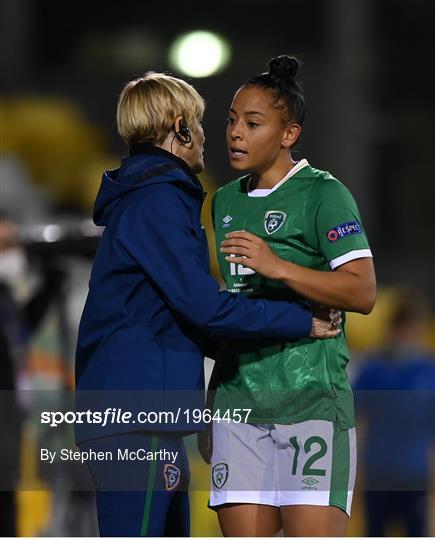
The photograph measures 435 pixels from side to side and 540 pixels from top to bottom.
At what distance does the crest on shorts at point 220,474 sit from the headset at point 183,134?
76cm

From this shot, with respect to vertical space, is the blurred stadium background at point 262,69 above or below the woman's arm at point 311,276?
above

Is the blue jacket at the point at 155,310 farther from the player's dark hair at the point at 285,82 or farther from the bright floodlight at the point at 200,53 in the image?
the bright floodlight at the point at 200,53

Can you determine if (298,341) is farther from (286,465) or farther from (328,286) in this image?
(286,465)

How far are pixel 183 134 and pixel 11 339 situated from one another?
2.23 metres

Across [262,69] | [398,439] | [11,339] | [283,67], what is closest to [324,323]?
[283,67]

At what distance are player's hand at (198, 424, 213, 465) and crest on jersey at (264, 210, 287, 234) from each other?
0.49 metres

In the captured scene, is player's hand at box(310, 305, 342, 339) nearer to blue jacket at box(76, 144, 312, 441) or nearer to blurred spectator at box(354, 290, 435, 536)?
blue jacket at box(76, 144, 312, 441)

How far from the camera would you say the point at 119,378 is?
291 cm

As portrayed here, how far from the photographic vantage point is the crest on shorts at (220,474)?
3.02 m

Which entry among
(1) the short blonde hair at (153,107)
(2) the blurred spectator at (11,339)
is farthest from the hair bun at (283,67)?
(2) the blurred spectator at (11,339)

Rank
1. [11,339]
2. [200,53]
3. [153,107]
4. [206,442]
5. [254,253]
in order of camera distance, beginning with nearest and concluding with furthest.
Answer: [254,253]
[153,107]
[206,442]
[11,339]
[200,53]

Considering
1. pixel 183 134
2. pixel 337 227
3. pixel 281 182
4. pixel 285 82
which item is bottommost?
Result: pixel 337 227

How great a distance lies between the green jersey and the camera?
296cm

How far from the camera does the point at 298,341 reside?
302 cm
